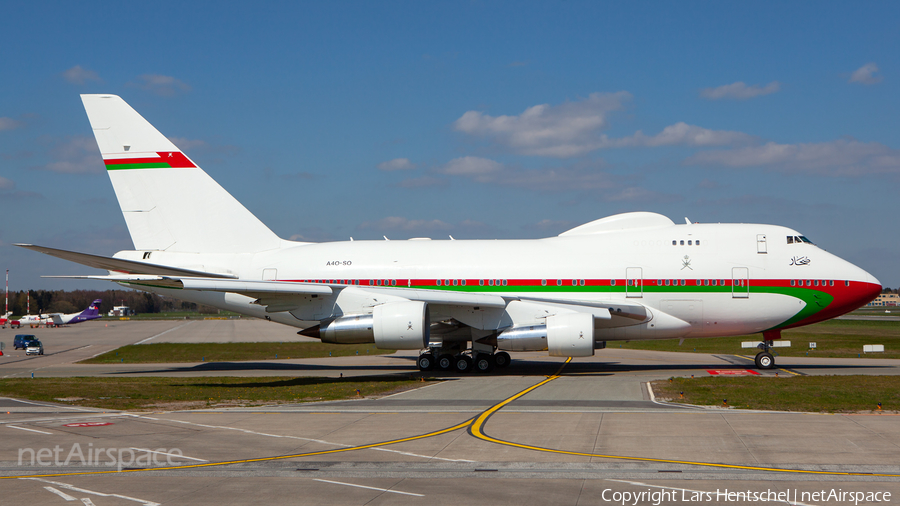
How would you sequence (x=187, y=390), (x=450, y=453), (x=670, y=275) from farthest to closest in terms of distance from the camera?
(x=670, y=275) → (x=187, y=390) → (x=450, y=453)

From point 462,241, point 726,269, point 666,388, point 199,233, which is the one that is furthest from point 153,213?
point 726,269

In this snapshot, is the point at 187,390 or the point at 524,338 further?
the point at 524,338

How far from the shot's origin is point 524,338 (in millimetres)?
25375

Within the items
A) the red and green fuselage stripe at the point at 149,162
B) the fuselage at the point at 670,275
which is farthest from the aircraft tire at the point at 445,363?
the red and green fuselage stripe at the point at 149,162

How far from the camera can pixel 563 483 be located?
9.73m

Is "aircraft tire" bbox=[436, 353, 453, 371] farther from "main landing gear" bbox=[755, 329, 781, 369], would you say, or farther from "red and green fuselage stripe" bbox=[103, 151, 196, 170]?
"red and green fuselage stripe" bbox=[103, 151, 196, 170]

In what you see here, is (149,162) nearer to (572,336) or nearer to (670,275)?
(572,336)

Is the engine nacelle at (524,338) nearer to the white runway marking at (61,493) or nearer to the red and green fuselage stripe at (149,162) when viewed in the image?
the red and green fuselage stripe at (149,162)

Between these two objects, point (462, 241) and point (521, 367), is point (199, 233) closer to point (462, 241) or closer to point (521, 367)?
point (462, 241)

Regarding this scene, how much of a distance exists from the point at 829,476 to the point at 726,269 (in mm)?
17653

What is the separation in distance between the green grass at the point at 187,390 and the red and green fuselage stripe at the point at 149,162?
9.33 m

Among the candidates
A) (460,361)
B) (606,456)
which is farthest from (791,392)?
(460,361)

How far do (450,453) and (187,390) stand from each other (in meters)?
13.6

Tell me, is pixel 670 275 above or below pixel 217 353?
above
